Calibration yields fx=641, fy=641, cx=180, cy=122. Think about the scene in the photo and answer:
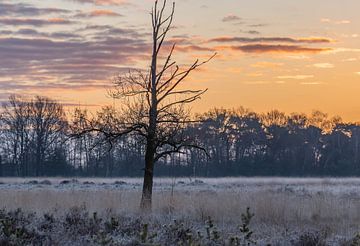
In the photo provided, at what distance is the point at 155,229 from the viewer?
46.2 feet

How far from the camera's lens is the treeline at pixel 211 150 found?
250ft

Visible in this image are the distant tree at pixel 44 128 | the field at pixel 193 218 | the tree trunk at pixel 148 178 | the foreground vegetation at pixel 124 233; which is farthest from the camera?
the distant tree at pixel 44 128

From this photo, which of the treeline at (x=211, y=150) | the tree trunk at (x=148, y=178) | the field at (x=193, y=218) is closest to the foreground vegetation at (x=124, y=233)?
the field at (x=193, y=218)

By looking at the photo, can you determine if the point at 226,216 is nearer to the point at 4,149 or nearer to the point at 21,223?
the point at 21,223

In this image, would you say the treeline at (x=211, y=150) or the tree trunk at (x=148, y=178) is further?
the treeline at (x=211, y=150)

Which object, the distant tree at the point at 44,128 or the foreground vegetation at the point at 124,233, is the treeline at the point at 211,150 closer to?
the distant tree at the point at 44,128

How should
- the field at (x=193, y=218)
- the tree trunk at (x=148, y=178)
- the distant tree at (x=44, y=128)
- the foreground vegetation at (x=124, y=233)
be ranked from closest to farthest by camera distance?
the foreground vegetation at (x=124, y=233)
the field at (x=193, y=218)
the tree trunk at (x=148, y=178)
the distant tree at (x=44, y=128)

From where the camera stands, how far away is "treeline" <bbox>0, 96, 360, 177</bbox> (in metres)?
76.1

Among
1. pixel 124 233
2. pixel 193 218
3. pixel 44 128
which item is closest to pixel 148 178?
pixel 193 218

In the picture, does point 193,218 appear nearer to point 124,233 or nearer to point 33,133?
point 124,233

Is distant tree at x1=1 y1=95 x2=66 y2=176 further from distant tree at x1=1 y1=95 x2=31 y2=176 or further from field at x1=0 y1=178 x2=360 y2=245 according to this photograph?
field at x1=0 y1=178 x2=360 y2=245

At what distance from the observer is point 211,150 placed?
87250 mm

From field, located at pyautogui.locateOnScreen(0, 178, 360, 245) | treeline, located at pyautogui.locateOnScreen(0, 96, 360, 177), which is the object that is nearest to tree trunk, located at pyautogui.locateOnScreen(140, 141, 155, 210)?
field, located at pyautogui.locateOnScreen(0, 178, 360, 245)

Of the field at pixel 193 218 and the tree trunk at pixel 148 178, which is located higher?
the tree trunk at pixel 148 178
